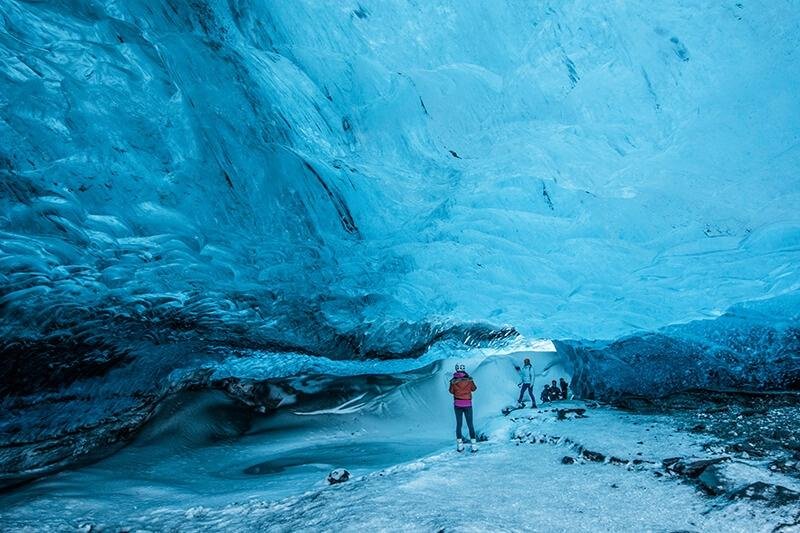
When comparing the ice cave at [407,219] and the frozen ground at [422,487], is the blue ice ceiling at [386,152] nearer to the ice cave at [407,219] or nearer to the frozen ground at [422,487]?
the ice cave at [407,219]

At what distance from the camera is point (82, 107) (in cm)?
519

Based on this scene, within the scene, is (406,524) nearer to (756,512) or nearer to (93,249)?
(756,512)

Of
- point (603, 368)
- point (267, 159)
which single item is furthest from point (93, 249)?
point (603, 368)

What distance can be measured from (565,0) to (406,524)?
5.69 m

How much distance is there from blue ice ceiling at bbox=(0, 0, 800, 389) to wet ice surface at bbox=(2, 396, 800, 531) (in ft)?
7.77

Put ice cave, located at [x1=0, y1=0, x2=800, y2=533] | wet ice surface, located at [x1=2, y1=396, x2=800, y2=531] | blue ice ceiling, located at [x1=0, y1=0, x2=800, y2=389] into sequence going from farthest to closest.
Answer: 1. blue ice ceiling, located at [x1=0, y1=0, x2=800, y2=389]
2. ice cave, located at [x1=0, y1=0, x2=800, y2=533]
3. wet ice surface, located at [x1=2, y1=396, x2=800, y2=531]

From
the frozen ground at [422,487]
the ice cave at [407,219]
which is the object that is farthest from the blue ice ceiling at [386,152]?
the frozen ground at [422,487]

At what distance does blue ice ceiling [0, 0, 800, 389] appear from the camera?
212 inches

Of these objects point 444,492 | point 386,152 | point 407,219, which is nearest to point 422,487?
point 444,492

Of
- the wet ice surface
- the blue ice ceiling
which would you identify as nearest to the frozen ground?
the wet ice surface

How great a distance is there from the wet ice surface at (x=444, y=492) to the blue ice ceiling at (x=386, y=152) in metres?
2.37

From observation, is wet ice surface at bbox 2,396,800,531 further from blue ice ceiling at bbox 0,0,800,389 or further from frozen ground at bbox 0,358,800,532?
blue ice ceiling at bbox 0,0,800,389

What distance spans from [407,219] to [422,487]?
11.7 ft

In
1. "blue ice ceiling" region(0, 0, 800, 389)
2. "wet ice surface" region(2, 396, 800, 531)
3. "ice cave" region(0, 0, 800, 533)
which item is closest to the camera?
"wet ice surface" region(2, 396, 800, 531)
